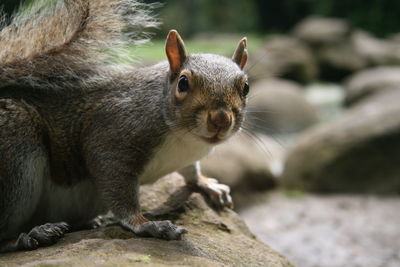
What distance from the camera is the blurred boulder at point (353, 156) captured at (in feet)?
23.7

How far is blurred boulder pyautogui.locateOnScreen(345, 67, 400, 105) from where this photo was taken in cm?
1329

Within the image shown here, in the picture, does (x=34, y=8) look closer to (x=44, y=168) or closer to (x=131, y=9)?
(x=131, y=9)

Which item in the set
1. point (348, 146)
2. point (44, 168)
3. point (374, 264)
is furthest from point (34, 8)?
point (348, 146)

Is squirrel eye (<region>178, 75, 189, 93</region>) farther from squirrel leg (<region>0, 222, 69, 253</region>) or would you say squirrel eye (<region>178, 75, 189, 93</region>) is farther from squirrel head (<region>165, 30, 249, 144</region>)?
squirrel leg (<region>0, 222, 69, 253</region>)

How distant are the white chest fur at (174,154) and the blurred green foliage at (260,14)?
18.4 meters

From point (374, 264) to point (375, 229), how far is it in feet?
4.03

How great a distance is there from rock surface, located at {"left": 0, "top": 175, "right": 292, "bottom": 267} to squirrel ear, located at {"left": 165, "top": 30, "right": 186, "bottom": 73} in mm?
891

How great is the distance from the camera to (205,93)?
101 inches

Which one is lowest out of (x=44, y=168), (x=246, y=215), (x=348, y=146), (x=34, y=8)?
(x=246, y=215)

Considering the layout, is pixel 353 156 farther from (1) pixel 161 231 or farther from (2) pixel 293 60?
(2) pixel 293 60

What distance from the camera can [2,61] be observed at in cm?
301

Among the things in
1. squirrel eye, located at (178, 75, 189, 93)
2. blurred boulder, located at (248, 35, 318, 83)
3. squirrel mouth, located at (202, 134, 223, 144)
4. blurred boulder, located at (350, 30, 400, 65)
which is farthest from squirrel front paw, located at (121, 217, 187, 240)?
blurred boulder, located at (350, 30, 400, 65)

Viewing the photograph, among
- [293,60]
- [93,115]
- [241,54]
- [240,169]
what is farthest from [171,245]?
[293,60]

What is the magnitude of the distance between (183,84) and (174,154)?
0.43 meters
